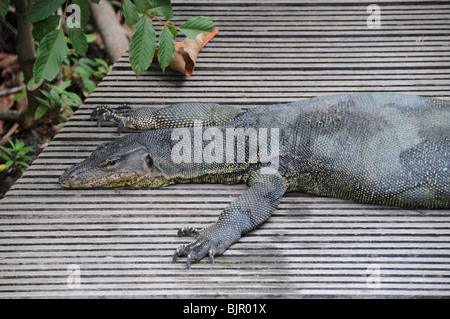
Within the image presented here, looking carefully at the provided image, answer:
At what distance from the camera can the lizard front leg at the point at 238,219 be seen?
247cm

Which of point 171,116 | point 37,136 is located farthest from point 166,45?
point 37,136

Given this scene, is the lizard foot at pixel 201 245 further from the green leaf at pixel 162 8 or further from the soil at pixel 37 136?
the soil at pixel 37 136

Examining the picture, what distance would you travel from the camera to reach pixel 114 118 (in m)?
3.42

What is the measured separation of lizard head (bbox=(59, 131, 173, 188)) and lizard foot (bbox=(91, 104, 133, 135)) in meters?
0.42

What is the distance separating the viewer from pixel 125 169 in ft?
9.76

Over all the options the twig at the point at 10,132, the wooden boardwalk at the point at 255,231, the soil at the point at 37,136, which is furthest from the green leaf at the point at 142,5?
the twig at the point at 10,132

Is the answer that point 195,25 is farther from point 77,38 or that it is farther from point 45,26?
point 45,26

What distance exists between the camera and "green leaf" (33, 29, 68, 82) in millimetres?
2104

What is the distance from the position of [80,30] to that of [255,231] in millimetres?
1316

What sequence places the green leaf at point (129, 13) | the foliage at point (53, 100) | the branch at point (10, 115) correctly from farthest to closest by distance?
the branch at point (10, 115), the foliage at point (53, 100), the green leaf at point (129, 13)

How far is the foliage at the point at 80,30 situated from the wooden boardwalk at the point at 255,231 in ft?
2.87

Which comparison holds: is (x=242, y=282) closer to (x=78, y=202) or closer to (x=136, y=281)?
(x=136, y=281)

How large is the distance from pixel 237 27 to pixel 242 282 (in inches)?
99.4

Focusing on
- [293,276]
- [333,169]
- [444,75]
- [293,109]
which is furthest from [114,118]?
[444,75]
